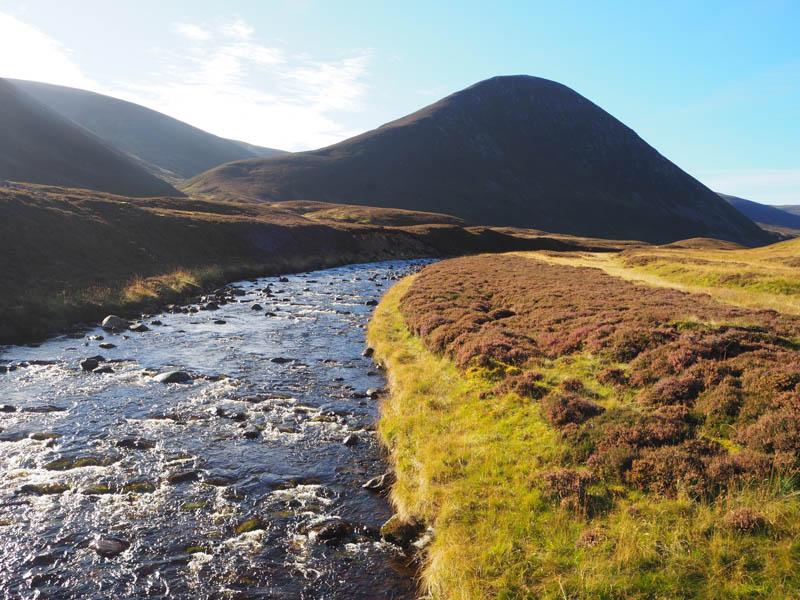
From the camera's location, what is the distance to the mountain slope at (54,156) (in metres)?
118

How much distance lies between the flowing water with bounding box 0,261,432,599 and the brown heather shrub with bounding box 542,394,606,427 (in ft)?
16.6

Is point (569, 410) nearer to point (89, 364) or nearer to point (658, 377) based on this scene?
point (658, 377)

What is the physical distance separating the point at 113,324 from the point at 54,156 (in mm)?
142446


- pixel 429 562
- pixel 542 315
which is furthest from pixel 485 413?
pixel 542 315

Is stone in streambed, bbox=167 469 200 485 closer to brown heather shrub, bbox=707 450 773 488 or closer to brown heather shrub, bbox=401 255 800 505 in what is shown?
brown heather shrub, bbox=401 255 800 505

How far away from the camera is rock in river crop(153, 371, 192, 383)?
1836 cm

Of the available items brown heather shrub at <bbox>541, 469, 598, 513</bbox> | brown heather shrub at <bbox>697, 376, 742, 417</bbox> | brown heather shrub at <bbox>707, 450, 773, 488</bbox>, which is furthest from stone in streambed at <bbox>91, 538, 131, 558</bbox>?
brown heather shrub at <bbox>697, 376, 742, 417</bbox>

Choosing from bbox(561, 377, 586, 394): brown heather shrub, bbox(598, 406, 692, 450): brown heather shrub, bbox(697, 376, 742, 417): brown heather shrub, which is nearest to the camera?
bbox(598, 406, 692, 450): brown heather shrub

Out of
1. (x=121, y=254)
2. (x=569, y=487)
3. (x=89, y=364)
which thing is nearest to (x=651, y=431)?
(x=569, y=487)

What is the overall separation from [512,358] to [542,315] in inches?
300

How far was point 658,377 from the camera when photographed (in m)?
12.9

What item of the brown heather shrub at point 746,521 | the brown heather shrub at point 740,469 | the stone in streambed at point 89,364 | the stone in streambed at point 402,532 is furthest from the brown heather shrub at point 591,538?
the stone in streambed at point 89,364

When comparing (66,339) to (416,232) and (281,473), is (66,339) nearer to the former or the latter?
(281,473)

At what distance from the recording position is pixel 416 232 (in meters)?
115
